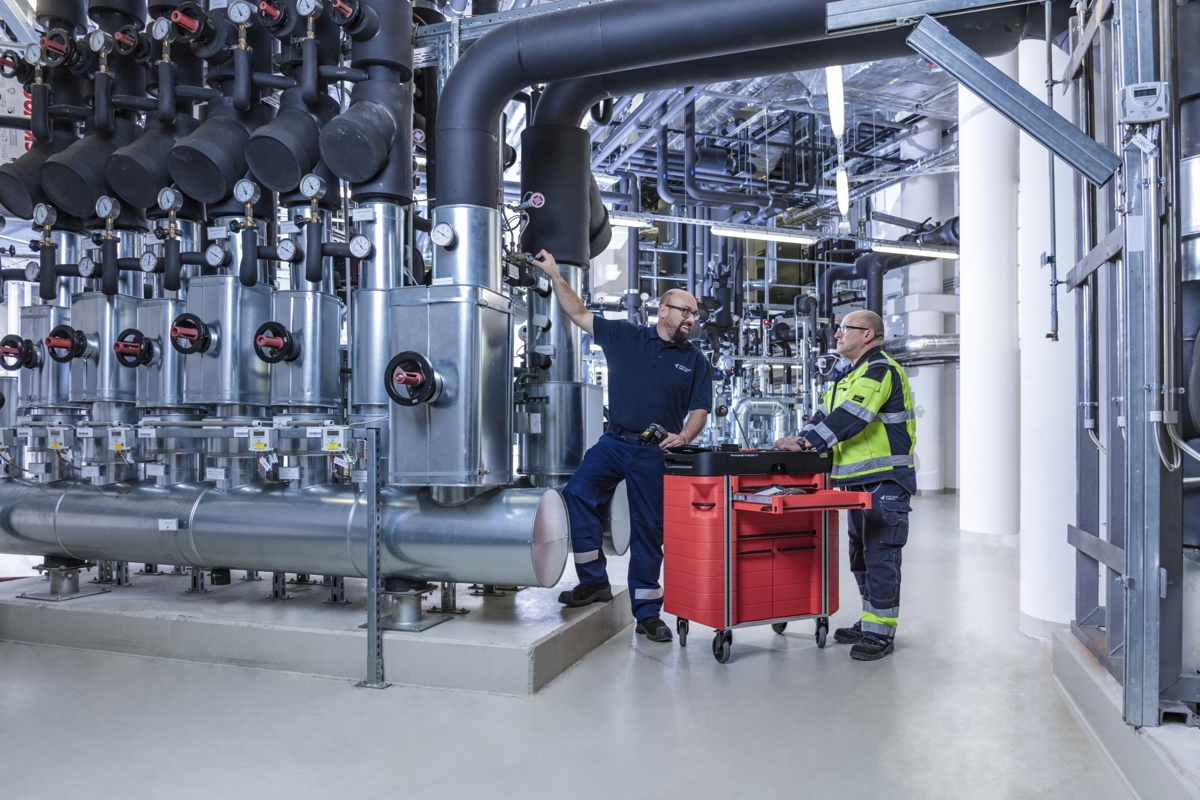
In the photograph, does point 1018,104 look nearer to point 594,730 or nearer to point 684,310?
point 684,310

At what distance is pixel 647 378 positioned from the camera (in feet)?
11.3

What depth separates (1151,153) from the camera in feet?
6.35

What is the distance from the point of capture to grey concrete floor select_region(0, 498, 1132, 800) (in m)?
2.01

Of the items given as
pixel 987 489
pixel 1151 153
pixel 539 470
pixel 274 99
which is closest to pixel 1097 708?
pixel 1151 153

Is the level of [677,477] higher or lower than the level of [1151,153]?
lower

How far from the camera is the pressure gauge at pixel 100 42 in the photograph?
3377 mm

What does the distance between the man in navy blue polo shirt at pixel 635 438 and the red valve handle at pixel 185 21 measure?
1.56 metres

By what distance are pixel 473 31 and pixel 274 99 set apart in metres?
1.01

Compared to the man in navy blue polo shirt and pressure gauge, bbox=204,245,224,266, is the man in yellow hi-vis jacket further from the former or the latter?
pressure gauge, bbox=204,245,224,266

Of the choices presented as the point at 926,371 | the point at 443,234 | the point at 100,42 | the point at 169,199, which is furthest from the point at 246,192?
the point at 926,371

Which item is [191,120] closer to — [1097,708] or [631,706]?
[631,706]

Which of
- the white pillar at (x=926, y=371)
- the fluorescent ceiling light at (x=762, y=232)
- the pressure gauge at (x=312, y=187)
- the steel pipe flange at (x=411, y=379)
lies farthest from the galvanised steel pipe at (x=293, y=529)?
the white pillar at (x=926, y=371)

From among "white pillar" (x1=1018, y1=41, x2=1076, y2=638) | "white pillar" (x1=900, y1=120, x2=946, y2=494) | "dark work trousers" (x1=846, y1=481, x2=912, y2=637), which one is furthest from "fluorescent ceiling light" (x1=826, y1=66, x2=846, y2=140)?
"white pillar" (x1=900, y1=120, x2=946, y2=494)

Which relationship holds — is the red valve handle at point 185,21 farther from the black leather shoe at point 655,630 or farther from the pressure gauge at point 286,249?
the black leather shoe at point 655,630
